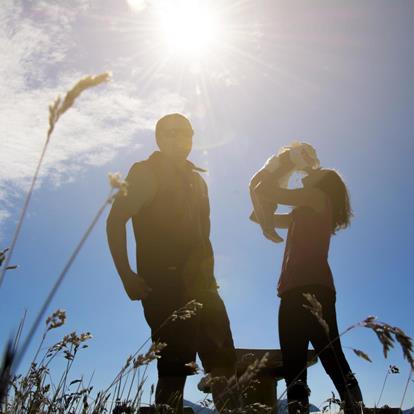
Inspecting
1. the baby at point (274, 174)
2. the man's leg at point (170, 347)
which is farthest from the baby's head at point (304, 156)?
the man's leg at point (170, 347)

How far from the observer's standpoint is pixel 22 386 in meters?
2.33

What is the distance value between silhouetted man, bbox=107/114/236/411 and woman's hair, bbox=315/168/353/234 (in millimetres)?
1083

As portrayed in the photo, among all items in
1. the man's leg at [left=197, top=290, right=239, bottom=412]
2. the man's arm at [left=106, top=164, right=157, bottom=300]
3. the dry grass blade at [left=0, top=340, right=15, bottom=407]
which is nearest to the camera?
the dry grass blade at [left=0, top=340, right=15, bottom=407]

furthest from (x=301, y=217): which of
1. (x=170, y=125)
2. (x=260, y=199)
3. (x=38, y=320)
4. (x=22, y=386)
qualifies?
(x=38, y=320)

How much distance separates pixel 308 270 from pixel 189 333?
1.05m

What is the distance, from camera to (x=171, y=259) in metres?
3.46

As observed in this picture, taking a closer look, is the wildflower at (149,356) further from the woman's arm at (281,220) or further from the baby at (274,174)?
the woman's arm at (281,220)

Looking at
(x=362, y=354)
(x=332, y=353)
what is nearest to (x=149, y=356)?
(x=362, y=354)

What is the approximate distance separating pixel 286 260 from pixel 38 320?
322cm

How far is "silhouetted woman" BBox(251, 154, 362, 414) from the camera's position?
3.29m

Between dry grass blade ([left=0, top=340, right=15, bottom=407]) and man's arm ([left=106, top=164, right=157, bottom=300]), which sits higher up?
man's arm ([left=106, top=164, right=157, bottom=300])

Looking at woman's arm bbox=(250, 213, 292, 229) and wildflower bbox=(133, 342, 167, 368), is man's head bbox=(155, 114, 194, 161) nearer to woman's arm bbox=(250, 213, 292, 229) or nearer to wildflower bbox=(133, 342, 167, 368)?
woman's arm bbox=(250, 213, 292, 229)

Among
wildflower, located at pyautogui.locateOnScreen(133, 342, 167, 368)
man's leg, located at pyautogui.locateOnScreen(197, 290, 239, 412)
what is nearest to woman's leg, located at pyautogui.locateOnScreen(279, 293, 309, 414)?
man's leg, located at pyautogui.locateOnScreen(197, 290, 239, 412)

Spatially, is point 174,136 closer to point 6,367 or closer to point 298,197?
point 298,197
